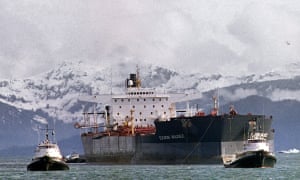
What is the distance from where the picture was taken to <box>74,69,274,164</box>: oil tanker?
4904 inches

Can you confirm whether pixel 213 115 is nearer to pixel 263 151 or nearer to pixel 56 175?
pixel 263 151

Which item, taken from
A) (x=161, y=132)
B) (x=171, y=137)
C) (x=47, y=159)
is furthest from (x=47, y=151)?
(x=171, y=137)

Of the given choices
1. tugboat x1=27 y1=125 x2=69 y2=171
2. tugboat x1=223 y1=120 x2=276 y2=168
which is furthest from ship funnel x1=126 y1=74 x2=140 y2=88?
tugboat x1=223 y1=120 x2=276 y2=168

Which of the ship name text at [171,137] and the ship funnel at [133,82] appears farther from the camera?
the ship funnel at [133,82]

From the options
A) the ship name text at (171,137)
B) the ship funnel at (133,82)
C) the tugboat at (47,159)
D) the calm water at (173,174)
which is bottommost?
the calm water at (173,174)

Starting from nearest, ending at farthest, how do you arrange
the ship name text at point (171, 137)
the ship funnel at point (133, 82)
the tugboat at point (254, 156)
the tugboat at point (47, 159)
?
the tugboat at point (254, 156) → the tugboat at point (47, 159) → the ship name text at point (171, 137) → the ship funnel at point (133, 82)

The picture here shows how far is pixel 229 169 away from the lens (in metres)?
113

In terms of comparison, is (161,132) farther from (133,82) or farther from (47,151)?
(133,82)

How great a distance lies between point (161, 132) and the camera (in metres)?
129

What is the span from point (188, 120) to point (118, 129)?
17244 mm

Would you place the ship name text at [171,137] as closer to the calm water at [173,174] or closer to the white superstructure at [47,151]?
the calm water at [173,174]

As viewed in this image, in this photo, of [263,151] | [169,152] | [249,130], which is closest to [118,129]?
[169,152]

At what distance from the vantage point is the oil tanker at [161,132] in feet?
409

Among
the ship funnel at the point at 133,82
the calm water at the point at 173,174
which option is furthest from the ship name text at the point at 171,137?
the ship funnel at the point at 133,82
